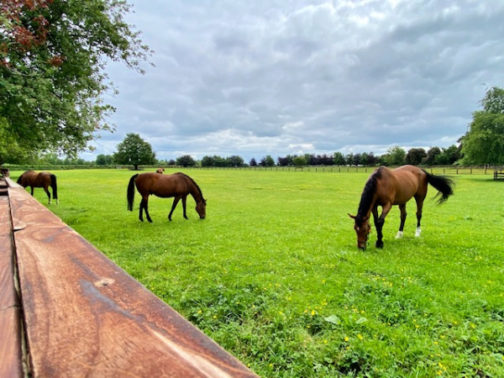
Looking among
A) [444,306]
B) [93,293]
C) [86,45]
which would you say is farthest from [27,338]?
[86,45]

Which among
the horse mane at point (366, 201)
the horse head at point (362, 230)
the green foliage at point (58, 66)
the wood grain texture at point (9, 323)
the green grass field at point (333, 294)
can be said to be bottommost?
the green grass field at point (333, 294)

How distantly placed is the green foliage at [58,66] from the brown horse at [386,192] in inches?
280

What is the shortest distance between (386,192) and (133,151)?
7180 centimetres

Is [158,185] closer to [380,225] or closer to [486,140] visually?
[380,225]

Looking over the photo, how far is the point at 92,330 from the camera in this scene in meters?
0.69

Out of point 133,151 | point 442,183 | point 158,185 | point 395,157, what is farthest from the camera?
point 395,157

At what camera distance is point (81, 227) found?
7.78 metres

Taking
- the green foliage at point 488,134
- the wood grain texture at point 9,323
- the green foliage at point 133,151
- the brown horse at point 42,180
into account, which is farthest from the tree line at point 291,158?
the wood grain texture at point 9,323

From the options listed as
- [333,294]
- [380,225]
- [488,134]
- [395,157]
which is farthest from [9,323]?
[395,157]

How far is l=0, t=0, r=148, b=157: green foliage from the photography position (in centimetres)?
544

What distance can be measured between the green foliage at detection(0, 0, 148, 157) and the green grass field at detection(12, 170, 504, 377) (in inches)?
125


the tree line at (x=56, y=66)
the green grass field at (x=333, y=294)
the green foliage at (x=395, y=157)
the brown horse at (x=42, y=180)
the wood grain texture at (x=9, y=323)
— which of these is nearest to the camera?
the wood grain texture at (x=9, y=323)

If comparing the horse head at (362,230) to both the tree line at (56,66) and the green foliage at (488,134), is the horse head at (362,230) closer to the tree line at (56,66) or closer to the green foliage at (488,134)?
the tree line at (56,66)

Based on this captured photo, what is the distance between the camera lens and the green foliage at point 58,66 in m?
5.44
